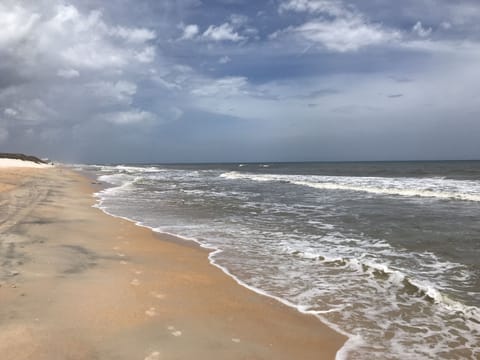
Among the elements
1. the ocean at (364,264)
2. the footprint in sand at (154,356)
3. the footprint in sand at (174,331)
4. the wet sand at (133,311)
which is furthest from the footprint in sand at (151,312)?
the ocean at (364,264)

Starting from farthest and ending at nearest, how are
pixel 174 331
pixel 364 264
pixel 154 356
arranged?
1. pixel 364 264
2. pixel 174 331
3. pixel 154 356

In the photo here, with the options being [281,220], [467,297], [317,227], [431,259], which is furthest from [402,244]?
[281,220]

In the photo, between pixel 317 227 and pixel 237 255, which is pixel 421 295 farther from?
pixel 317 227

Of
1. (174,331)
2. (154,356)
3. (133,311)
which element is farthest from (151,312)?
(154,356)

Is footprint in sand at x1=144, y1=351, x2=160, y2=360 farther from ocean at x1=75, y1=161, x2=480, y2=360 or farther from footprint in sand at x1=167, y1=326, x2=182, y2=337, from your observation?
ocean at x1=75, y1=161, x2=480, y2=360

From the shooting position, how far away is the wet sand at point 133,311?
3.85m

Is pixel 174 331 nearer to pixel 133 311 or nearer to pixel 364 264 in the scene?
pixel 133 311

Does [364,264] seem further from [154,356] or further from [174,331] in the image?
[154,356]

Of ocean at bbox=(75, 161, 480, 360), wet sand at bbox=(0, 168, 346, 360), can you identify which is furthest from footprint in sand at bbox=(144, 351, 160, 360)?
ocean at bbox=(75, 161, 480, 360)

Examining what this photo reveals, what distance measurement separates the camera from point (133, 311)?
4.73 metres

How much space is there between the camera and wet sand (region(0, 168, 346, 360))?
3848 mm

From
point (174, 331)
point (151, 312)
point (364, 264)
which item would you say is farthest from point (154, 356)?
point (364, 264)

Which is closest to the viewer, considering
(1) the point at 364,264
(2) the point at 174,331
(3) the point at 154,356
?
(3) the point at 154,356

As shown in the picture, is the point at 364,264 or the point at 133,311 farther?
the point at 364,264
